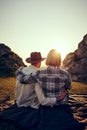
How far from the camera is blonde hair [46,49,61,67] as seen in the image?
735 centimetres

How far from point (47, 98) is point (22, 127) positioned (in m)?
1.03

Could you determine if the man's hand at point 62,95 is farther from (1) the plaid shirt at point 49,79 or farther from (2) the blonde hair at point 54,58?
(2) the blonde hair at point 54,58

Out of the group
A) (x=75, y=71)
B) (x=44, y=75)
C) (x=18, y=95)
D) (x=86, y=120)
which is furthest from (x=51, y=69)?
(x=75, y=71)

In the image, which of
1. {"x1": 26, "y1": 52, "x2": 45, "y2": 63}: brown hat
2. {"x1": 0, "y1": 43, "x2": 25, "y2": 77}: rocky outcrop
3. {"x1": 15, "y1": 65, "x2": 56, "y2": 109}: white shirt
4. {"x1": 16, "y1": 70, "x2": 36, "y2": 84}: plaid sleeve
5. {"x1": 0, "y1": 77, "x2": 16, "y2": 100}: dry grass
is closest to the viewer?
{"x1": 16, "y1": 70, "x2": 36, "y2": 84}: plaid sleeve

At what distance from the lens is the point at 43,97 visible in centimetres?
711

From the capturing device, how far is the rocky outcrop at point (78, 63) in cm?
4582

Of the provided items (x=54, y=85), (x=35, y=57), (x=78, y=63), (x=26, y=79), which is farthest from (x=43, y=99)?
(x=78, y=63)

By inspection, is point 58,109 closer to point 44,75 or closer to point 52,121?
point 52,121

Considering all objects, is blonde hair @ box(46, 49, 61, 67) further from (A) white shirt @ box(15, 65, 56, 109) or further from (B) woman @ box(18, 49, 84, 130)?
(A) white shirt @ box(15, 65, 56, 109)

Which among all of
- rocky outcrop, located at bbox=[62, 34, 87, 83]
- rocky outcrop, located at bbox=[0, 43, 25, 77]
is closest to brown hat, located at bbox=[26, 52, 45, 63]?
rocky outcrop, located at bbox=[62, 34, 87, 83]

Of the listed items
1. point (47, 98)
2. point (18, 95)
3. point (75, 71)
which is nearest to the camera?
point (47, 98)

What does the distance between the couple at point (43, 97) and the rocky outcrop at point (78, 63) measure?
116ft

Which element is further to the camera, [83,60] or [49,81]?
[83,60]

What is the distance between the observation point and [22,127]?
6711 millimetres
